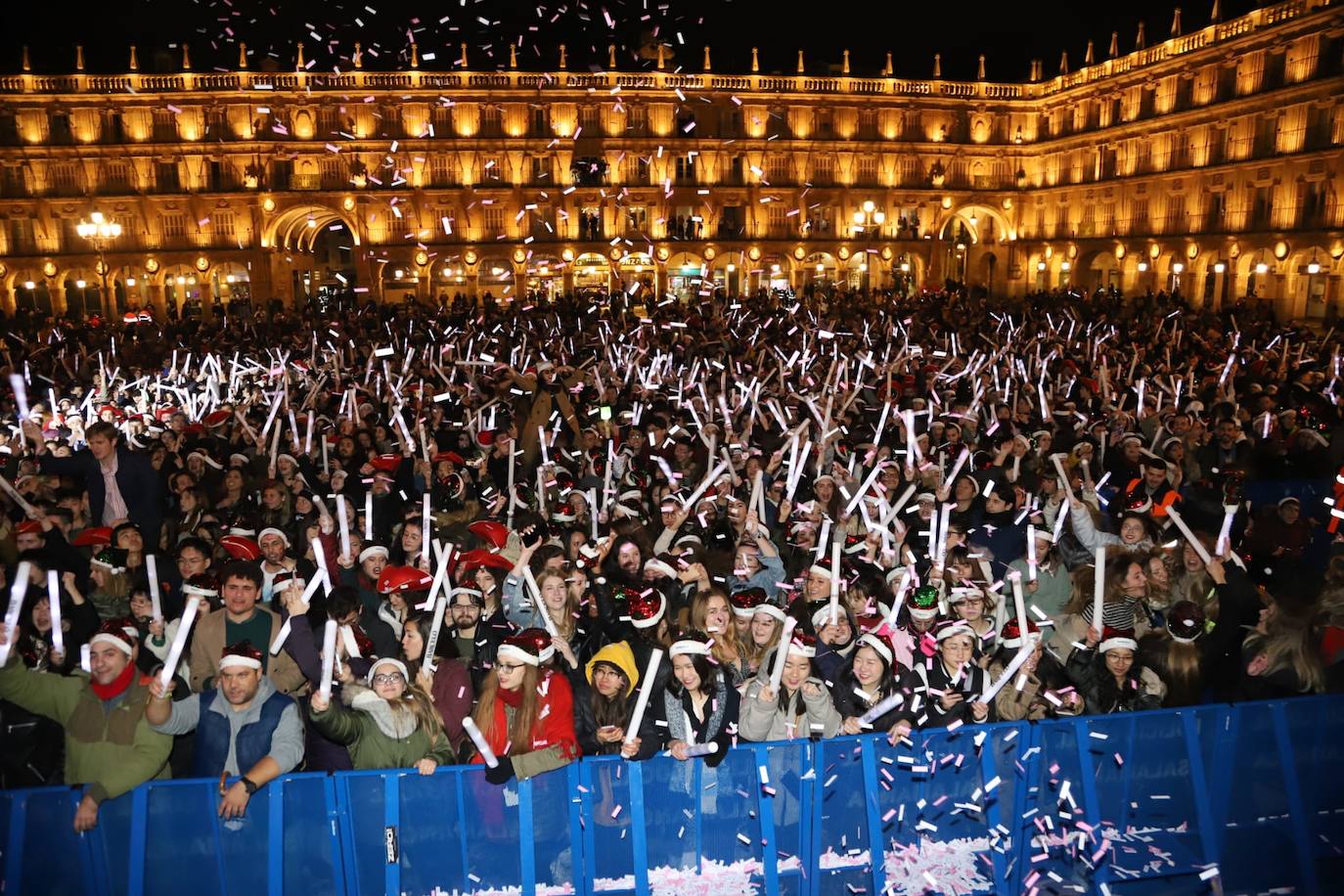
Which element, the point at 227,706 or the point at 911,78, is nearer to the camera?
the point at 227,706

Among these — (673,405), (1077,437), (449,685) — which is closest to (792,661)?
(449,685)

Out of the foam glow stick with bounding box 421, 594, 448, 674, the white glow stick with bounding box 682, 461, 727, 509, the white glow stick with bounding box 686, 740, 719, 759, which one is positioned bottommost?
the white glow stick with bounding box 686, 740, 719, 759

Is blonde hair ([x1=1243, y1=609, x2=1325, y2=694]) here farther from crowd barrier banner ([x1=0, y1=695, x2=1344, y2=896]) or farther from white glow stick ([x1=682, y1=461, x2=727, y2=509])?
white glow stick ([x1=682, y1=461, x2=727, y2=509])

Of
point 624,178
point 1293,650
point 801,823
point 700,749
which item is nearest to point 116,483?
point 700,749

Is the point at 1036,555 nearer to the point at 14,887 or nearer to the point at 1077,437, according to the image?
the point at 1077,437

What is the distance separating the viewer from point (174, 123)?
43.5 metres

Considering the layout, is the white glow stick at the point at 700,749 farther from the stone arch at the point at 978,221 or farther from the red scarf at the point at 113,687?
the stone arch at the point at 978,221

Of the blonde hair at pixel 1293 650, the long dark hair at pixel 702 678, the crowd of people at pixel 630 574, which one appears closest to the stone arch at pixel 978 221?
the crowd of people at pixel 630 574

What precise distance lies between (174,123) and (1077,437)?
154 ft

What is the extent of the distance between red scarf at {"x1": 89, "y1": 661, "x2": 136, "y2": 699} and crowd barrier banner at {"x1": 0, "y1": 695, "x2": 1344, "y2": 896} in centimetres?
46

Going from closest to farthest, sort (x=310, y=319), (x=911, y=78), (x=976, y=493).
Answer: (x=976, y=493)
(x=310, y=319)
(x=911, y=78)

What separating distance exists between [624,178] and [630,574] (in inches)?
1694

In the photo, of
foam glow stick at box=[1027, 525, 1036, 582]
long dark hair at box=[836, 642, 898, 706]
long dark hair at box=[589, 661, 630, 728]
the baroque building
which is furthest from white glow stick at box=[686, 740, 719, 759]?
the baroque building

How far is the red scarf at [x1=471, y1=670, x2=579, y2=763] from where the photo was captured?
4625 mm
